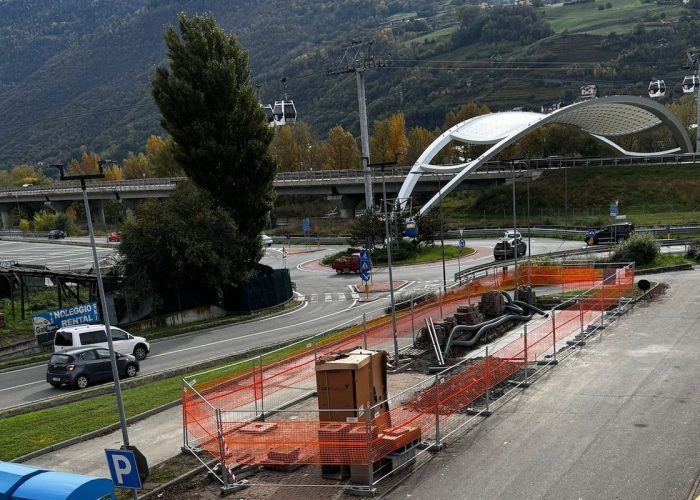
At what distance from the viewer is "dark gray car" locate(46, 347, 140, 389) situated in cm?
2316

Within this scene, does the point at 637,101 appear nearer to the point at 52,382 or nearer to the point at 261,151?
the point at 261,151

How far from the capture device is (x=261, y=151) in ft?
136

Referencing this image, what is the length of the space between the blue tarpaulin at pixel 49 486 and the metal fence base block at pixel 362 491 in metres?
4.41

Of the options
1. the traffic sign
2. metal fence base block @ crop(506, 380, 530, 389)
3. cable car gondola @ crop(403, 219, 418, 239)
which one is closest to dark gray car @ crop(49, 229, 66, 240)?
cable car gondola @ crop(403, 219, 418, 239)

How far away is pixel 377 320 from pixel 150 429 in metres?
11.8

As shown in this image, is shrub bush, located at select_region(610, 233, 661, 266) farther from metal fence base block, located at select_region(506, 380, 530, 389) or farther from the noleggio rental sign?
the noleggio rental sign

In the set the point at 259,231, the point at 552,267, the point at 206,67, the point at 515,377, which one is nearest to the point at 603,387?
the point at 515,377

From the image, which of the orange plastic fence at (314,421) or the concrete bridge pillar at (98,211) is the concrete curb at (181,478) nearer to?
the orange plastic fence at (314,421)

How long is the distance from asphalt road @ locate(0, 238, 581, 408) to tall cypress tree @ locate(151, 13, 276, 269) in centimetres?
606

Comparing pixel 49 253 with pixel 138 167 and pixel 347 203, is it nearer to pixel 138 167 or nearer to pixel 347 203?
pixel 347 203

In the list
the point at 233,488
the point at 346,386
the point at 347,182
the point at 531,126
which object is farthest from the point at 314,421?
the point at 347,182

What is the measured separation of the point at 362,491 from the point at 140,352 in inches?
753

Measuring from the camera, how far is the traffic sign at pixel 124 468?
10.3 metres

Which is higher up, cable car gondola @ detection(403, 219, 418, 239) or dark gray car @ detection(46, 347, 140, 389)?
cable car gondola @ detection(403, 219, 418, 239)
